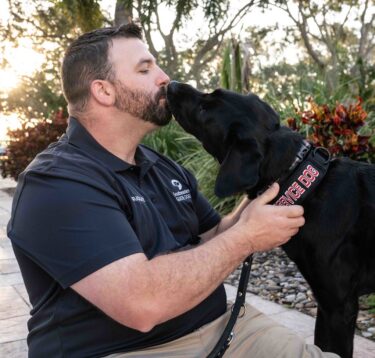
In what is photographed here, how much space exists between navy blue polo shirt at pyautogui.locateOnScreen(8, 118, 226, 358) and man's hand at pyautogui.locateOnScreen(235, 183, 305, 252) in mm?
325

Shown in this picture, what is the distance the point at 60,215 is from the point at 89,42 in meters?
0.97

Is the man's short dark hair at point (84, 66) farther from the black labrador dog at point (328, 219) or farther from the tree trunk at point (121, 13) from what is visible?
the tree trunk at point (121, 13)

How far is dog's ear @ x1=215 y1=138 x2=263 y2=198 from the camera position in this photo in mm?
1979

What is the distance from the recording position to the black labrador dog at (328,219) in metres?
2.08

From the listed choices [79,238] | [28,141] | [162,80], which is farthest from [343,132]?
[28,141]

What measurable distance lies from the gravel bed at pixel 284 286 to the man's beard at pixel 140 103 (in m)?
1.86

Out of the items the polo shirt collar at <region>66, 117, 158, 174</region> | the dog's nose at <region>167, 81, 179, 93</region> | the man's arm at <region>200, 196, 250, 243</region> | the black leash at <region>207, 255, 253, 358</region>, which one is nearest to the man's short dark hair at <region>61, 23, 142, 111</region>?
the polo shirt collar at <region>66, 117, 158, 174</region>

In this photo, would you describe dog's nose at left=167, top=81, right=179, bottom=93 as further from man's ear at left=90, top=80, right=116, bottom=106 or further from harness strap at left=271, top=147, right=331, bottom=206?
harness strap at left=271, top=147, right=331, bottom=206

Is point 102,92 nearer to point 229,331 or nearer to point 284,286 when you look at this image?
point 229,331

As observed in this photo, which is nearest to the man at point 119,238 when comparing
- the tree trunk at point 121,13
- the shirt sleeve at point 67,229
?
the shirt sleeve at point 67,229

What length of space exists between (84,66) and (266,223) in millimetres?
1075

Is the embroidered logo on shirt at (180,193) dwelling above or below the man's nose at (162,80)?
below

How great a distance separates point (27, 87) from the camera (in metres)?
24.5

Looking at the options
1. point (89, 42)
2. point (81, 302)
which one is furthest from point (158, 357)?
point (89, 42)
